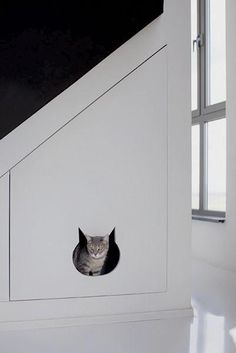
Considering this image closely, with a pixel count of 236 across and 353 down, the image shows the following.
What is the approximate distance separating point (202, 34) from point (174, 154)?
2.57 metres

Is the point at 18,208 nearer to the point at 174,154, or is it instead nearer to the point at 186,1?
the point at 174,154

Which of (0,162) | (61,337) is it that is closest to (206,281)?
(61,337)

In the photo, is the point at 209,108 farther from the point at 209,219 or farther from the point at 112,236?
the point at 112,236

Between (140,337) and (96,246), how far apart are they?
21.3 inches

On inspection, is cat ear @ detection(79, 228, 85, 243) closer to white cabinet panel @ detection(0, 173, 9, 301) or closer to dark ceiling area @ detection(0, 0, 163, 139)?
white cabinet panel @ detection(0, 173, 9, 301)

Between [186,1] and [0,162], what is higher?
[186,1]

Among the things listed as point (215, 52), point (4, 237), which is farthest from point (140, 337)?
point (215, 52)

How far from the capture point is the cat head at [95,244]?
2260 mm

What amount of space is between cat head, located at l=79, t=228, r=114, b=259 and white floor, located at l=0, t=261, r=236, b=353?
0.40 meters

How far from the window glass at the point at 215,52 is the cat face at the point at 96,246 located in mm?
2545

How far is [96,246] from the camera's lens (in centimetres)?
226

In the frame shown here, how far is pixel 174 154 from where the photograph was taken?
242 centimetres

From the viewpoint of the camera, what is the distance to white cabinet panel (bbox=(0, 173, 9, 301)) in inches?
84.4

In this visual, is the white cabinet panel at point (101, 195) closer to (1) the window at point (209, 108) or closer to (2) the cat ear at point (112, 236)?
(2) the cat ear at point (112, 236)
